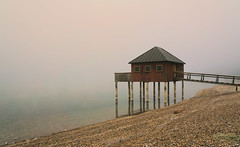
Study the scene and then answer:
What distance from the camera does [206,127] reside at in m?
Answer: 7.71

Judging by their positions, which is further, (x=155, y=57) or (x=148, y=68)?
(x=148, y=68)

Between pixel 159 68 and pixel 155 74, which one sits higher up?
pixel 159 68

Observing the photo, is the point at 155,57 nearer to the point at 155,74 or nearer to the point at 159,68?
the point at 159,68

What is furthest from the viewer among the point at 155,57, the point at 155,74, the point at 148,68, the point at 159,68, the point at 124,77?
the point at 124,77

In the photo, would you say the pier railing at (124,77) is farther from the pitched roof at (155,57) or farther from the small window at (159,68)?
the small window at (159,68)

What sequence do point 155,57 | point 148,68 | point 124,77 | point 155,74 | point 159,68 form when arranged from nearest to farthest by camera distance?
point 159,68 → point 155,74 → point 155,57 → point 148,68 → point 124,77

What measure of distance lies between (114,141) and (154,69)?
15726 millimetres

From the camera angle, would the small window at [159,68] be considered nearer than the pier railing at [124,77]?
Yes

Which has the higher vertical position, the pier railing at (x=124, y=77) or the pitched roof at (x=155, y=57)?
the pitched roof at (x=155, y=57)

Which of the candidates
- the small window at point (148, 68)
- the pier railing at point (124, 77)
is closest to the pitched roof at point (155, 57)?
the small window at point (148, 68)

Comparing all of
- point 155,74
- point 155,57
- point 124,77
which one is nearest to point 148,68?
point 155,74

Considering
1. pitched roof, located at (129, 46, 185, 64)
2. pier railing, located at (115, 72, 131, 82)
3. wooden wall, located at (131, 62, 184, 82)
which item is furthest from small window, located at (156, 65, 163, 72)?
pier railing, located at (115, 72, 131, 82)

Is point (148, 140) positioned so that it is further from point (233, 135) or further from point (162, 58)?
point (162, 58)

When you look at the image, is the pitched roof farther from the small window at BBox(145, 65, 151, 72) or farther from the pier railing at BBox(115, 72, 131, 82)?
the pier railing at BBox(115, 72, 131, 82)
